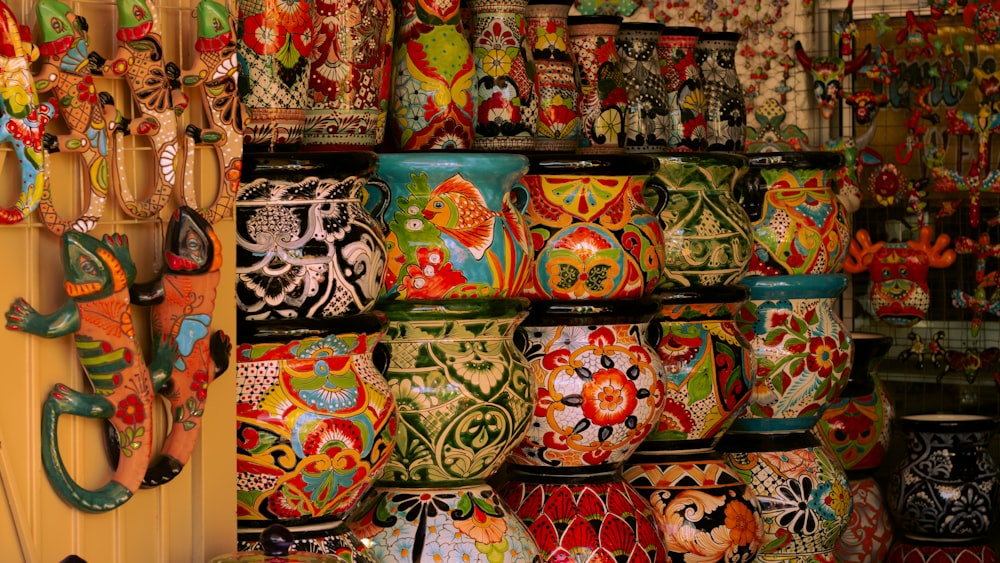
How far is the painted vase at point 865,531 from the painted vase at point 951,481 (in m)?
0.17

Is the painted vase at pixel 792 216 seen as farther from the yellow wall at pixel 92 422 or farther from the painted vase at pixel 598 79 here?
the yellow wall at pixel 92 422

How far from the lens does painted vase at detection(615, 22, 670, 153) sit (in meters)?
2.26

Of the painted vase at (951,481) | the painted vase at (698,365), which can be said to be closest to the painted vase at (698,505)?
the painted vase at (698,365)

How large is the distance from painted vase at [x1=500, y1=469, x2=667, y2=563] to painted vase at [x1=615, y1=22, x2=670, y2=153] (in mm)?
550

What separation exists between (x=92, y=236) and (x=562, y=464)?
36.1 inches

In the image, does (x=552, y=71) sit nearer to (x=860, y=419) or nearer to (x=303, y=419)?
(x=303, y=419)

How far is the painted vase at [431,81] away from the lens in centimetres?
186

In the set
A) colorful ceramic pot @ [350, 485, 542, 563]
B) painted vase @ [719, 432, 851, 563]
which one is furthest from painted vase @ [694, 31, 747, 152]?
colorful ceramic pot @ [350, 485, 542, 563]

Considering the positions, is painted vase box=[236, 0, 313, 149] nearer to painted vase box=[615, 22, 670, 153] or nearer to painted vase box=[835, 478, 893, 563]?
painted vase box=[615, 22, 670, 153]

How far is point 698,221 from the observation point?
2.20m

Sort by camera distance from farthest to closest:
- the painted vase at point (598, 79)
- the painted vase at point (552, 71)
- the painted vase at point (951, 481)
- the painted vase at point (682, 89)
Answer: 1. the painted vase at point (951, 481)
2. the painted vase at point (682, 89)
3. the painted vase at point (598, 79)
4. the painted vase at point (552, 71)

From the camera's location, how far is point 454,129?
6.17ft

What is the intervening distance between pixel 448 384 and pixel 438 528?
0.58 feet

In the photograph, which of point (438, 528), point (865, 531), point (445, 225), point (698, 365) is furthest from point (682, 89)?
point (865, 531)
